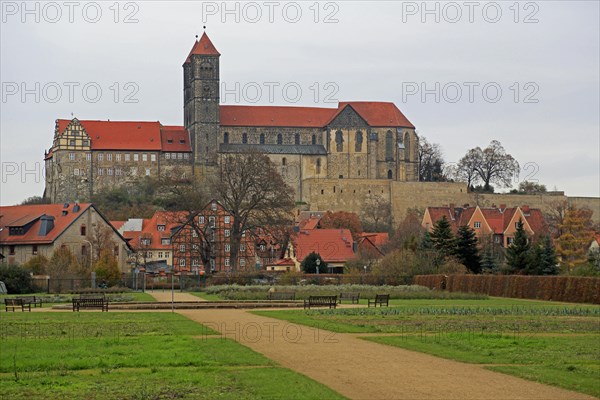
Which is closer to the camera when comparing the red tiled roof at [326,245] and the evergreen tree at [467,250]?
the evergreen tree at [467,250]

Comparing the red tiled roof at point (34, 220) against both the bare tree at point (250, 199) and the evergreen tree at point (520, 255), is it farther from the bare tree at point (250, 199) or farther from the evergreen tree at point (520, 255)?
the evergreen tree at point (520, 255)

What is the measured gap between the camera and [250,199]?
241 feet

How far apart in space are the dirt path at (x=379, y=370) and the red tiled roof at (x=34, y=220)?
53.1 metres

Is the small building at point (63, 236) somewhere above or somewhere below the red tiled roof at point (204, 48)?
below

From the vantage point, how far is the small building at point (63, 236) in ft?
254

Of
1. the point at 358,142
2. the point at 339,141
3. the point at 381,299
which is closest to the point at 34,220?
the point at 381,299

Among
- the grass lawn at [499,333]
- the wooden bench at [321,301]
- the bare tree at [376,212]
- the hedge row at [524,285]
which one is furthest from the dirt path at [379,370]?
the bare tree at [376,212]

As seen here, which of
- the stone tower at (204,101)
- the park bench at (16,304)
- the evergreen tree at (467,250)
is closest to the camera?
the park bench at (16,304)

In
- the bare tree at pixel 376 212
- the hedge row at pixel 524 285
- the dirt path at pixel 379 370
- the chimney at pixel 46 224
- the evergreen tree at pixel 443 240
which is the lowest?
the dirt path at pixel 379 370

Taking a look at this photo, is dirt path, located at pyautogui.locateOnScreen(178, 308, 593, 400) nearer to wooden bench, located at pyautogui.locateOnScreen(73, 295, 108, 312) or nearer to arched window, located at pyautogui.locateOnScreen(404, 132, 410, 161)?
wooden bench, located at pyautogui.locateOnScreen(73, 295, 108, 312)

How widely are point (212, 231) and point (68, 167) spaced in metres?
68.6

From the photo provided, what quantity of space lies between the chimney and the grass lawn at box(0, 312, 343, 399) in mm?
50958

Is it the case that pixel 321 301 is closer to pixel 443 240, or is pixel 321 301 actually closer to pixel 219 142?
pixel 443 240

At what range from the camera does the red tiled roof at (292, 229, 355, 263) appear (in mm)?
88312
